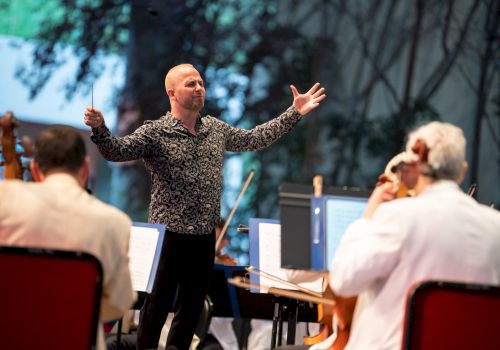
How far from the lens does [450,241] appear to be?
87.8 inches

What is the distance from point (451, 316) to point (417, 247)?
0.21 metres

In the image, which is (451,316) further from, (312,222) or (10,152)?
(10,152)

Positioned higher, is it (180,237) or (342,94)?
(342,94)

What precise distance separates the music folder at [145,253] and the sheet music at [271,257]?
486mm

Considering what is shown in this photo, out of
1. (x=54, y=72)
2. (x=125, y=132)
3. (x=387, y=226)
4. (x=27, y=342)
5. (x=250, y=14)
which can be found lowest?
(x=27, y=342)

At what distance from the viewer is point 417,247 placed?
2.22 meters

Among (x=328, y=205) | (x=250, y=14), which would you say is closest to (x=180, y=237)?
(x=328, y=205)

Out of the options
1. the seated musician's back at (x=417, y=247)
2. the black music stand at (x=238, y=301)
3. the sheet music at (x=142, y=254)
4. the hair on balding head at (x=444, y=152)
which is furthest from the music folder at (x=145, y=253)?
the hair on balding head at (x=444, y=152)

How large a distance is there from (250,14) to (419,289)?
274 inches

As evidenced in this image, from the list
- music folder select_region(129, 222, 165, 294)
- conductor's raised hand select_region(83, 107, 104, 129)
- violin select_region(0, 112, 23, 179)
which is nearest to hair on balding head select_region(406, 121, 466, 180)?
violin select_region(0, 112, 23, 179)

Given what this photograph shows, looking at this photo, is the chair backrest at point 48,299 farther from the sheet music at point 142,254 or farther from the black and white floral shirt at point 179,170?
the black and white floral shirt at point 179,170

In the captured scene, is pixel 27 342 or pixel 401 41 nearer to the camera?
pixel 27 342

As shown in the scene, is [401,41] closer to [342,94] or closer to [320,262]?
[342,94]

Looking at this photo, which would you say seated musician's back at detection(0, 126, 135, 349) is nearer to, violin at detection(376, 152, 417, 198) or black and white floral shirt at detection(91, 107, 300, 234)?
violin at detection(376, 152, 417, 198)
